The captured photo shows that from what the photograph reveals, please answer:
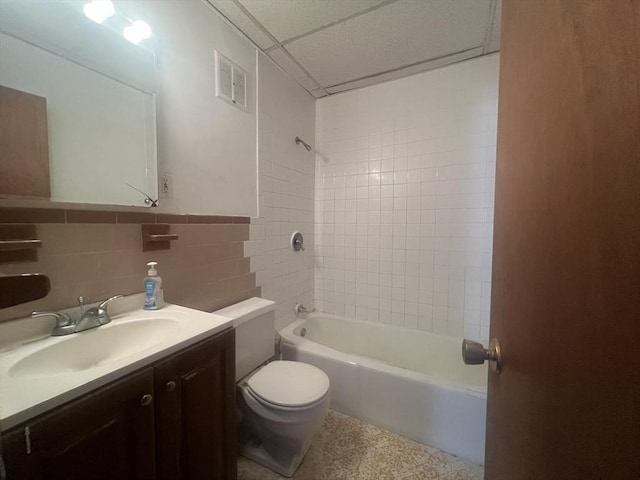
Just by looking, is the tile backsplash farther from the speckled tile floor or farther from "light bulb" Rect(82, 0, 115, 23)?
the speckled tile floor

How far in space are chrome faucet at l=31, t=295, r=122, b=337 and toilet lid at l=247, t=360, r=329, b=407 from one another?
690mm

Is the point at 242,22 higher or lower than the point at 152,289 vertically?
higher

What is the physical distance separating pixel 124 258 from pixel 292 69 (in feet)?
5.41

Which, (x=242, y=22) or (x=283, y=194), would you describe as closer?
(x=242, y=22)

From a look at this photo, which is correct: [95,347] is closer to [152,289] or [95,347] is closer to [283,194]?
[152,289]

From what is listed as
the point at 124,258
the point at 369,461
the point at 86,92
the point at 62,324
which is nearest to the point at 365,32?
the point at 86,92

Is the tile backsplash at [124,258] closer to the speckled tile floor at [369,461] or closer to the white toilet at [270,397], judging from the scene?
the white toilet at [270,397]

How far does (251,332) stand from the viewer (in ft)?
4.43

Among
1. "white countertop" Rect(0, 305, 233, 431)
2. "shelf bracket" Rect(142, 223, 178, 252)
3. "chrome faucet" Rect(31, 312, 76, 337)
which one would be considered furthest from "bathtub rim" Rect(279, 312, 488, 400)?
"chrome faucet" Rect(31, 312, 76, 337)

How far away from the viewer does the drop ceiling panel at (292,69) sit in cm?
169

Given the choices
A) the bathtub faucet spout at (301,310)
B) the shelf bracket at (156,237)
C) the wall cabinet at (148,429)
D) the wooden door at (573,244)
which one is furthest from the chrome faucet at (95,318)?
the bathtub faucet spout at (301,310)

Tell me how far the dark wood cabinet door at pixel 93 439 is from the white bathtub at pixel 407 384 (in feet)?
3.72

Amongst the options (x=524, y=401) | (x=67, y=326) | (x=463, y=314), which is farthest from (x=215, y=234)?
(x=463, y=314)

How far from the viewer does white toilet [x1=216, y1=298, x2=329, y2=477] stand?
115 cm
